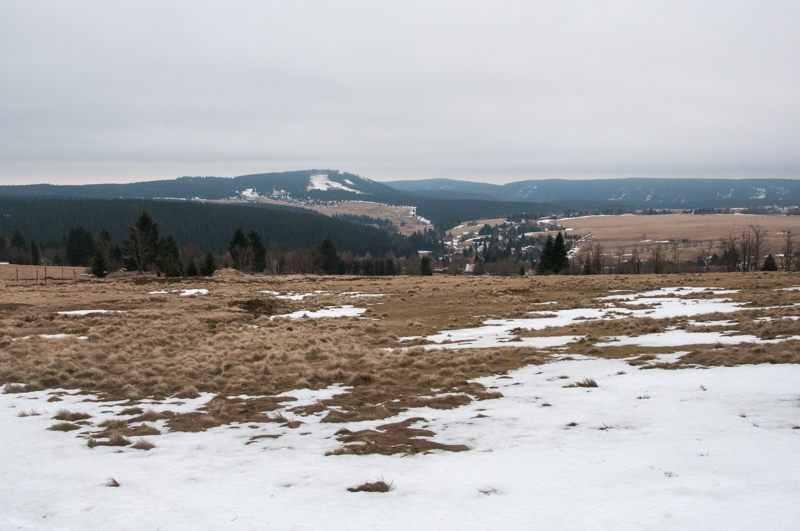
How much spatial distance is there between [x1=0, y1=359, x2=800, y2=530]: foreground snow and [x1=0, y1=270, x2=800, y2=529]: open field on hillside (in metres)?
0.04

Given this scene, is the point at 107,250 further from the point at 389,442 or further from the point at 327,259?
the point at 389,442

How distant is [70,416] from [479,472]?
28.2ft

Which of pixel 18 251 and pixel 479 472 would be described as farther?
pixel 18 251

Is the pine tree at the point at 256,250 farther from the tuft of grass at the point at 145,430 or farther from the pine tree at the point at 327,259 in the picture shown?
the tuft of grass at the point at 145,430

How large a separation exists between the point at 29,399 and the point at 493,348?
13.3 m

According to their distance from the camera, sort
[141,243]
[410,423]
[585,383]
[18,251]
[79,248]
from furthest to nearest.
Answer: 1. [18,251]
2. [79,248]
3. [141,243]
4. [585,383]
5. [410,423]

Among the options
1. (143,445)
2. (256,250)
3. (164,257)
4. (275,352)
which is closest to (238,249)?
(256,250)

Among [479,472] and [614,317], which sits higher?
[479,472]

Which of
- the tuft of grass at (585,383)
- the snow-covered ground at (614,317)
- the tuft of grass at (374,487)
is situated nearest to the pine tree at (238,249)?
the snow-covered ground at (614,317)

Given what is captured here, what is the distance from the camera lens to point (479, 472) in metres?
7.04

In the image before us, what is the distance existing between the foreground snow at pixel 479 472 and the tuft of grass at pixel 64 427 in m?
0.19

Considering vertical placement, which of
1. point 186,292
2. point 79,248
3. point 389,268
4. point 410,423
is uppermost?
point 79,248

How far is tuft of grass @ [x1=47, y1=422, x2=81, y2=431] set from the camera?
936 cm

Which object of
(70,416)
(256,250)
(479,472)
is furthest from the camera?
(256,250)
